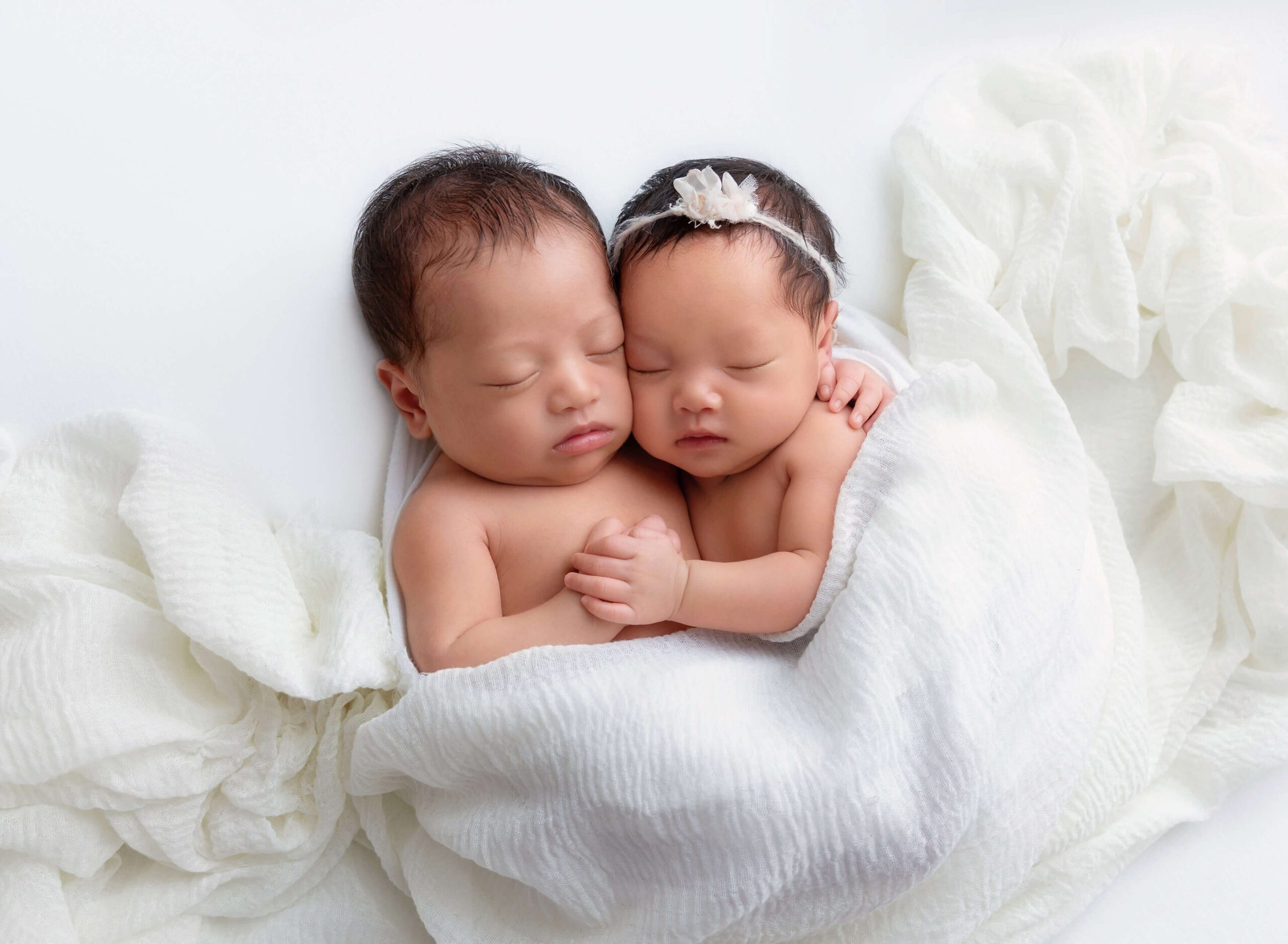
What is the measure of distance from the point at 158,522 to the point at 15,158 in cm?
50

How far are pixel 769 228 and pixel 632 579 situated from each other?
0.44 m

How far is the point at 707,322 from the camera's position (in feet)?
3.75

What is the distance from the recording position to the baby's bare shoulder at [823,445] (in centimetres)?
120

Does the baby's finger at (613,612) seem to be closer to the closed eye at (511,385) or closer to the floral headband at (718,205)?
the closed eye at (511,385)

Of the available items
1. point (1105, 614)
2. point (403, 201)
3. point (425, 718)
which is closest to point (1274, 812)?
point (1105, 614)

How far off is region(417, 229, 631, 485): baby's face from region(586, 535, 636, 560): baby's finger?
11 cm

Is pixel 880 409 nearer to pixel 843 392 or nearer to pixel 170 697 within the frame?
pixel 843 392

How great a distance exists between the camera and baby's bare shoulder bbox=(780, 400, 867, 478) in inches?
47.1

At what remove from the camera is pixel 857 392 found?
4.16 feet

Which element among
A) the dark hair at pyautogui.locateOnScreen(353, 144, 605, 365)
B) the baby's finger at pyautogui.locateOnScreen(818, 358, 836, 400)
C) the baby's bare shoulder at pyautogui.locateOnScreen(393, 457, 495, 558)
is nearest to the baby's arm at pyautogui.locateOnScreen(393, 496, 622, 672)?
the baby's bare shoulder at pyautogui.locateOnScreen(393, 457, 495, 558)

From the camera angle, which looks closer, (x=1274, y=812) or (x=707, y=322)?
(x=707, y=322)

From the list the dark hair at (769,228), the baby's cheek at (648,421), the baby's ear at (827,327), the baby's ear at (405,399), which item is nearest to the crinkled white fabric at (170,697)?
the baby's ear at (405,399)

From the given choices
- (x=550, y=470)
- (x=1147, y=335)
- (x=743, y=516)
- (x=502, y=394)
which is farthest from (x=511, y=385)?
(x=1147, y=335)

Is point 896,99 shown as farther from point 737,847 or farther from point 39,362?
point 39,362
